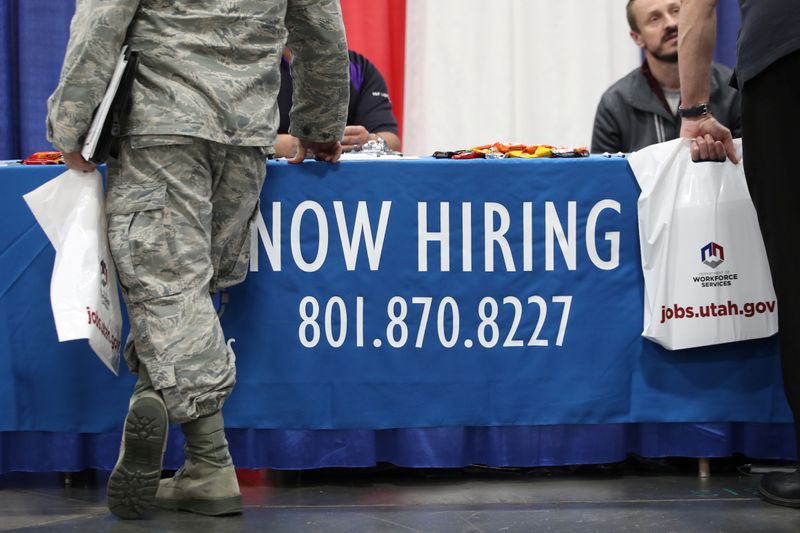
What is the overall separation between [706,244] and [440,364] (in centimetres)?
69

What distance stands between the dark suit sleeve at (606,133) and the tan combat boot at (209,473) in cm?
164

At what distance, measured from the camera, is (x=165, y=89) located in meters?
2.02

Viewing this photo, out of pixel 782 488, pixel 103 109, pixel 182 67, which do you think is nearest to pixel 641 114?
pixel 782 488

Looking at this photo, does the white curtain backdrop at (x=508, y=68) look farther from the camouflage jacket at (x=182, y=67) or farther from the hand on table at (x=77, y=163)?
the hand on table at (x=77, y=163)

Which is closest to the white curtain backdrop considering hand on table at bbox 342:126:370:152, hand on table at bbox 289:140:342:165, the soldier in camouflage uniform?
hand on table at bbox 342:126:370:152

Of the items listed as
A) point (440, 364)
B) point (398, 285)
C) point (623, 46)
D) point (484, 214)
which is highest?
point (623, 46)

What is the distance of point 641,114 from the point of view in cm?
318

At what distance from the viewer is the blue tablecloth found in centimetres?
241

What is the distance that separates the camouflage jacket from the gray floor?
2.62 ft

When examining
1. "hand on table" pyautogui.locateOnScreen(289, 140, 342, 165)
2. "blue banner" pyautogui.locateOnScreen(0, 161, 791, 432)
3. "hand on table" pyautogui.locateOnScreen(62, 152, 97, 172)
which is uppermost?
"hand on table" pyautogui.locateOnScreen(289, 140, 342, 165)

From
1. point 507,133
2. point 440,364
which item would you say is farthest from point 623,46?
point 440,364

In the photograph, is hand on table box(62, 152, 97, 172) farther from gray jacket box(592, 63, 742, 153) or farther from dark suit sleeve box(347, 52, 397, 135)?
gray jacket box(592, 63, 742, 153)

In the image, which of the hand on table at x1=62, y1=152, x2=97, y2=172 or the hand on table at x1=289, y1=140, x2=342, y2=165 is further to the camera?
the hand on table at x1=289, y1=140, x2=342, y2=165

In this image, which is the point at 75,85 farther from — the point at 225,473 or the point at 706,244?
the point at 706,244
